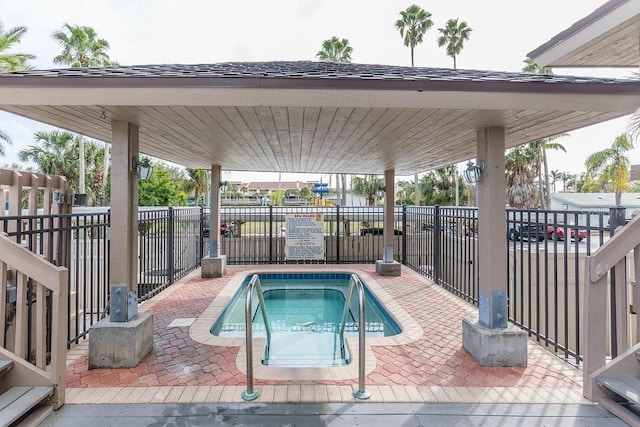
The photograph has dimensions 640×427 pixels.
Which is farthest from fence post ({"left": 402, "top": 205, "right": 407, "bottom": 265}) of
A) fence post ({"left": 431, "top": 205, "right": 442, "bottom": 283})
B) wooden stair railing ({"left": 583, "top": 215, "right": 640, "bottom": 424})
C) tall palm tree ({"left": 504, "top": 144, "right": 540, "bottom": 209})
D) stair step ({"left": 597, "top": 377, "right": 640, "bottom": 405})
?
tall palm tree ({"left": 504, "top": 144, "right": 540, "bottom": 209})

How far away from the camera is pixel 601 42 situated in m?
4.73

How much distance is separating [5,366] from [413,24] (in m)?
30.0

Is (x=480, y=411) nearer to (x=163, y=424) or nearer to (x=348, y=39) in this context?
(x=163, y=424)

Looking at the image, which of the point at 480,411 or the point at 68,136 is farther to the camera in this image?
the point at 68,136

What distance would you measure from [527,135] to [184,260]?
7.61m

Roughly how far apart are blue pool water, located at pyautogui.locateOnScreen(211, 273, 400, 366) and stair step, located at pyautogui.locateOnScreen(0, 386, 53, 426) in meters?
2.17

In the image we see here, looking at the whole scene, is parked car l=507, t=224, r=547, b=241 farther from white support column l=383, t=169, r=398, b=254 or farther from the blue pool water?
white support column l=383, t=169, r=398, b=254

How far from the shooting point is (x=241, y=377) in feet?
10.7

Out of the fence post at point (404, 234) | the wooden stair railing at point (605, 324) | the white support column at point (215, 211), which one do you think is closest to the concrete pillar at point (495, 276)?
the wooden stair railing at point (605, 324)

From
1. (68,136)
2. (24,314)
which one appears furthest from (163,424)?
(68,136)

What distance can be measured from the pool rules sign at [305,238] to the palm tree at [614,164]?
2226cm

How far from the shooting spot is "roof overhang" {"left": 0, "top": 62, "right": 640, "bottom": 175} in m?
2.87

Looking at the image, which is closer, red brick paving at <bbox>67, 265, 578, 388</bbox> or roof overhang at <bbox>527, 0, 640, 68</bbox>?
red brick paving at <bbox>67, 265, 578, 388</bbox>

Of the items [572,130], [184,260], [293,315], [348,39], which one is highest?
[348,39]
